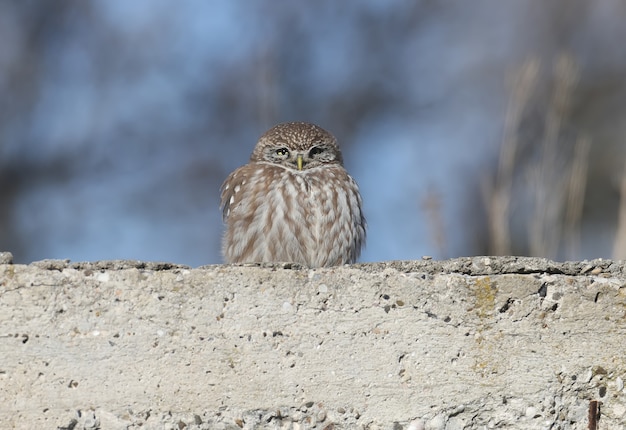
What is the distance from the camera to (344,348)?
2.51m

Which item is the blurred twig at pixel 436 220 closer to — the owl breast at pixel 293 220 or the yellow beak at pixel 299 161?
the owl breast at pixel 293 220

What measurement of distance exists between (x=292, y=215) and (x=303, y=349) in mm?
2130

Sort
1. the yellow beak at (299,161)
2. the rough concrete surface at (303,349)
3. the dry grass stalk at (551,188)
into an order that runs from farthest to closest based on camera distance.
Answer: the yellow beak at (299,161), the dry grass stalk at (551,188), the rough concrete surface at (303,349)

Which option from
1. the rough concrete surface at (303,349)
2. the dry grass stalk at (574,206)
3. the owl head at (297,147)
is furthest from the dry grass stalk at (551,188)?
the rough concrete surface at (303,349)

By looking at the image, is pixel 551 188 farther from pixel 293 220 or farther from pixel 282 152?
pixel 282 152

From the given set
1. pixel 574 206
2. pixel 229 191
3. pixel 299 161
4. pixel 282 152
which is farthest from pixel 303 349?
pixel 282 152

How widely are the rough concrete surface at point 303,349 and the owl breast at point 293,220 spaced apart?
6.57ft

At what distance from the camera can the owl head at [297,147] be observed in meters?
5.11

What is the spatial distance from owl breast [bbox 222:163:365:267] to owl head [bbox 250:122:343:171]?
25 centimetres

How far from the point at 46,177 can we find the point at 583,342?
9.34m

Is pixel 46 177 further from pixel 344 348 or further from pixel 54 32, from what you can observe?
pixel 344 348

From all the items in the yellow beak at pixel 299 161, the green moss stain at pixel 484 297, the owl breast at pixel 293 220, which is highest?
the yellow beak at pixel 299 161

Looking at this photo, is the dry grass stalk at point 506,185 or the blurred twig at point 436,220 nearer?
the dry grass stalk at point 506,185

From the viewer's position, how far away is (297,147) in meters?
5.14
